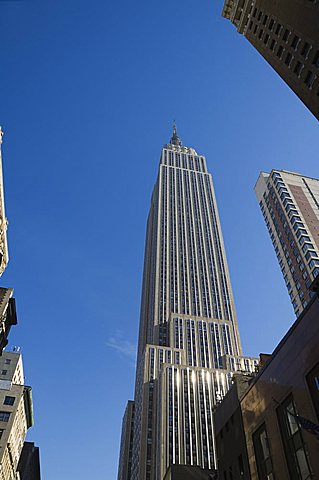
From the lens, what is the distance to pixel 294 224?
3794 inches

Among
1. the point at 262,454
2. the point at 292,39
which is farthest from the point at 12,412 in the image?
the point at 292,39

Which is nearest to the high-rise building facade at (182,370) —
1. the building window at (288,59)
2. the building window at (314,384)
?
the building window at (314,384)

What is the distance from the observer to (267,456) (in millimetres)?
33344

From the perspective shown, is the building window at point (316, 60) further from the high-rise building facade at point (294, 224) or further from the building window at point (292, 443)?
the high-rise building facade at point (294, 224)

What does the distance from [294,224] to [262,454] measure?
70.6 metres

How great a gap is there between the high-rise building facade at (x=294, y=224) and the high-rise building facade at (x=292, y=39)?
150 feet

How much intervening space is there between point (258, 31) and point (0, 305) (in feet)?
201

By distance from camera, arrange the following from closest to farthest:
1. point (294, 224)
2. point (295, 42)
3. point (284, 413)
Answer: point (284, 413) < point (295, 42) < point (294, 224)

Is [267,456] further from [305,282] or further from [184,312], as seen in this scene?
[184,312]

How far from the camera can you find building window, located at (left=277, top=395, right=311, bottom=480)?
1089 inches

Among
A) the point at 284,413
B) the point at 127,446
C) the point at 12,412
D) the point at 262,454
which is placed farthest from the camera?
the point at 127,446

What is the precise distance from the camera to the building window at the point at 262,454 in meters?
32.7

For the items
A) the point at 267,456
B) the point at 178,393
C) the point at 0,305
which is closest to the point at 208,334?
the point at 178,393

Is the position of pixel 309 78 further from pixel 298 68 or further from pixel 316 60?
pixel 298 68
